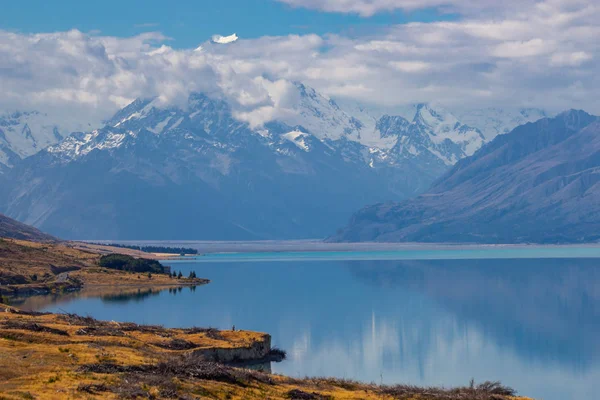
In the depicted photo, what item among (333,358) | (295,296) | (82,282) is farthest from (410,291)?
(333,358)

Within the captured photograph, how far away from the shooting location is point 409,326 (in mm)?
134375

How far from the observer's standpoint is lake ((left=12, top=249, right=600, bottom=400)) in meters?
92.0

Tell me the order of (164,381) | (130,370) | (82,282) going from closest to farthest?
(164,381) → (130,370) → (82,282)

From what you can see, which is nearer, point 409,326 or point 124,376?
point 124,376

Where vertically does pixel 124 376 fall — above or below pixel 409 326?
above

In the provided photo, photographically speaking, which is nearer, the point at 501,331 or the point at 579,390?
the point at 579,390

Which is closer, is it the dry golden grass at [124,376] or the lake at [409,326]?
the dry golden grass at [124,376]

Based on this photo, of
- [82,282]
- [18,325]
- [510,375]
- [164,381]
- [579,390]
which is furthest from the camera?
[82,282]

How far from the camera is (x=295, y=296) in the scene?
7072 inches

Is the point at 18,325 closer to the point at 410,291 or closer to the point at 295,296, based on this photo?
the point at 295,296

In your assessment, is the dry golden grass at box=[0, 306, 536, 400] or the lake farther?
the lake

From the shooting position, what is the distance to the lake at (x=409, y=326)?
92000 mm

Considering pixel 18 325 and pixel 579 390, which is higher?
pixel 18 325

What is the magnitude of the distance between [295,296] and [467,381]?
95138 millimetres
